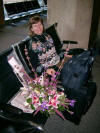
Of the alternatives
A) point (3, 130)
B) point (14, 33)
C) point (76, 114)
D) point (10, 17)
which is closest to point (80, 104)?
point (76, 114)

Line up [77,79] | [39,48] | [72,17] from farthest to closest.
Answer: [72,17]
[39,48]
[77,79]

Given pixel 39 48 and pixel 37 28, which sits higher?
pixel 37 28

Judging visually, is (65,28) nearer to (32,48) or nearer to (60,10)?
(60,10)

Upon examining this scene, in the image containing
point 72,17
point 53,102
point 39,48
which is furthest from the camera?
point 72,17

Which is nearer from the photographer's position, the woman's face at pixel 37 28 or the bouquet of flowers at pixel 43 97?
the bouquet of flowers at pixel 43 97

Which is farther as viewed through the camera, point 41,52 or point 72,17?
point 72,17

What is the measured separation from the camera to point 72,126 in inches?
77.3

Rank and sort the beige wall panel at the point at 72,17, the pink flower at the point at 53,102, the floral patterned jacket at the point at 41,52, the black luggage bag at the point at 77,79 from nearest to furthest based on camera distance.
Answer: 1. the pink flower at the point at 53,102
2. the black luggage bag at the point at 77,79
3. the floral patterned jacket at the point at 41,52
4. the beige wall panel at the point at 72,17

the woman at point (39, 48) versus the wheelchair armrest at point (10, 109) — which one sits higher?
the woman at point (39, 48)

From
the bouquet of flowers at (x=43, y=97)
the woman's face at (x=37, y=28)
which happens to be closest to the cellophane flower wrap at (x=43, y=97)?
the bouquet of flowers at (x=43, y=97)

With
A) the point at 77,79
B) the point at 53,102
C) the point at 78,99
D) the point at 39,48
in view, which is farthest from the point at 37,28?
the point at 53,102

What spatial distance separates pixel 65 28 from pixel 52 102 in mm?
2585

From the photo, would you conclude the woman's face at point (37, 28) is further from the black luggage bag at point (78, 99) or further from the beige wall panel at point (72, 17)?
the beige wall panel at point (72, 17)

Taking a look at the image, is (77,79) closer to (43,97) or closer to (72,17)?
(43,97)
